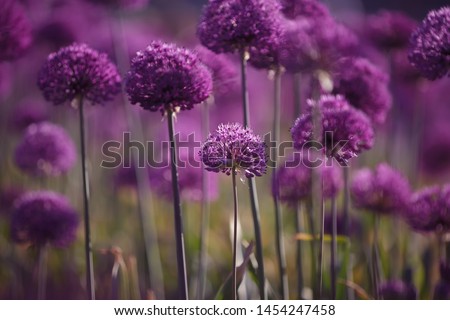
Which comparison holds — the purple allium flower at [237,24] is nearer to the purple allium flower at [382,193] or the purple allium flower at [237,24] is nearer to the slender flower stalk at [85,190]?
the slender flower stalk at [85,190]

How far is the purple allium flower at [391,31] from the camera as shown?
5.90ft

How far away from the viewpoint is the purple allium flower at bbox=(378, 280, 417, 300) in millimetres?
1485

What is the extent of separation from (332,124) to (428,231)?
0.47 meters

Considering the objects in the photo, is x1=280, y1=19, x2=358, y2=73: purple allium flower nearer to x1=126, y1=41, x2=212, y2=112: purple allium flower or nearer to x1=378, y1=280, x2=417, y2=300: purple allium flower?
x1=126, y1=41, x2=212, y2=112: purple allium flower

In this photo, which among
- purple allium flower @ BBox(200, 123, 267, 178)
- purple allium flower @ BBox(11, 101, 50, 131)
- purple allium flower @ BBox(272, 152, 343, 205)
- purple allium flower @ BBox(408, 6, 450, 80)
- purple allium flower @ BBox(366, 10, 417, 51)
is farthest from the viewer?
purple allium flower @ BBox(11, 101, 50, 131)

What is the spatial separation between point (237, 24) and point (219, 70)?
0.21 meters

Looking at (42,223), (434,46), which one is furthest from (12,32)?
(434,46)

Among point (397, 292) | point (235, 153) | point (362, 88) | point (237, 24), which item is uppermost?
point (237, 24)

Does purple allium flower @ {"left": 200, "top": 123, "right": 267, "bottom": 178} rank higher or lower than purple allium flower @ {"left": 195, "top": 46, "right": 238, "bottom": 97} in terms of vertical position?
lower

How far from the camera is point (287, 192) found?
1.51m

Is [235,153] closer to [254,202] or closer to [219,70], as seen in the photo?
[254,202]

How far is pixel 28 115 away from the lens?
2205 mm

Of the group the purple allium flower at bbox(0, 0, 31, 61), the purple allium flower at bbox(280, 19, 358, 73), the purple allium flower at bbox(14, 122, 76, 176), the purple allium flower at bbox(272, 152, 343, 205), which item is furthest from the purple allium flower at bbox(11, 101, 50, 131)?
the purple allium flower at bbox(280, 19, 358, 73)

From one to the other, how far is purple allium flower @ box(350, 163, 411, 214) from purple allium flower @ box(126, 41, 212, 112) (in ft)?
2.09
